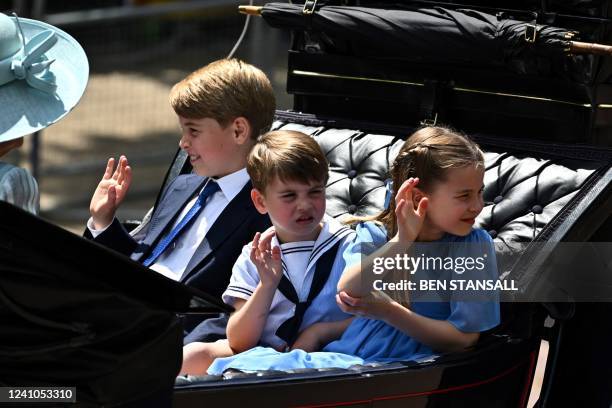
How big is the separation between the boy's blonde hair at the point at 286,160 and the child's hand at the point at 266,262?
6.9 inches

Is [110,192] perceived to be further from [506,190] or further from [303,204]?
[506,190]

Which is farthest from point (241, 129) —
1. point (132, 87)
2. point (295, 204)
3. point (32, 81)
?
point (132, 87)

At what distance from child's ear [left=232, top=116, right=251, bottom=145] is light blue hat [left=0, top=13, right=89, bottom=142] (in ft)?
2.14

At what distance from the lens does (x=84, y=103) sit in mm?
7992

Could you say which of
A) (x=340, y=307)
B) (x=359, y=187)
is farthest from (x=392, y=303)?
(x=359, y=187)

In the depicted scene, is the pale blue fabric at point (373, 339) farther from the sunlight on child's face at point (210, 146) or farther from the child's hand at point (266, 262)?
the sunlight on child's face at point (210, 146)

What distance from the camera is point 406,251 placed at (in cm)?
289

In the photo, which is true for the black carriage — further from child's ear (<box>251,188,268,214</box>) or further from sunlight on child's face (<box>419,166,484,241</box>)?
child's ear (<box>251,188,268,214</box>)

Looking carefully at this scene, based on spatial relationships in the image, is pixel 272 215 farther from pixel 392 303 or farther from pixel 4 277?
pixel 4 277

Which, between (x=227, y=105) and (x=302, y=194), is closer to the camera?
(x=302, y=194)

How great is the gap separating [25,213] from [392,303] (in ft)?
3.45

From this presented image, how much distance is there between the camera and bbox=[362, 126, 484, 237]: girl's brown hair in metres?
2.92

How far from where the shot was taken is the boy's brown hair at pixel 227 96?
11.1 feet

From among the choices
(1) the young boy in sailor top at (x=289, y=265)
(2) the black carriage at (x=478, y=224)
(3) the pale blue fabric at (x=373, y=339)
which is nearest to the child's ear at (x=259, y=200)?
(1) the young boy in sailor top at (x=289, y=265)
